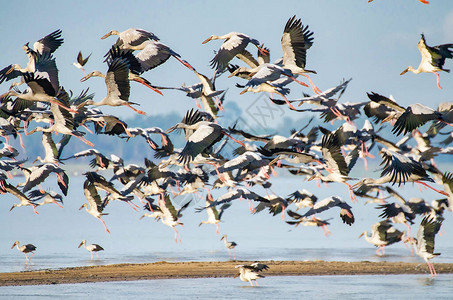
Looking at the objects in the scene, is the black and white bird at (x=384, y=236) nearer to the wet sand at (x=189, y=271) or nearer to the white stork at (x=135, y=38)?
the wet sand at (x=189, y=271)

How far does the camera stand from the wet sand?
756 inches

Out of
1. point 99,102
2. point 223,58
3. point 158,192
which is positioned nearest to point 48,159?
point 158,192

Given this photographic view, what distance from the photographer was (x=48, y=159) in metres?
20.5

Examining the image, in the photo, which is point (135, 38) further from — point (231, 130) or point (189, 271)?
point (189, 271)

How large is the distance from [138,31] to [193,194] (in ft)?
28.2

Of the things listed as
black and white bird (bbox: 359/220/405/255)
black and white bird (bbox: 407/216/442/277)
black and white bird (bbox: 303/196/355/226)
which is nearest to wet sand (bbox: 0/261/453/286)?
black and white bird (bbox: 359/220/405/255)

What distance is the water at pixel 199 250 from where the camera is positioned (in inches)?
700

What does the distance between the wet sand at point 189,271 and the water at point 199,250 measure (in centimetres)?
76

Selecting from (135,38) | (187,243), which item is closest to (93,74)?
(135,38)

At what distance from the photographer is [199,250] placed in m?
27.8

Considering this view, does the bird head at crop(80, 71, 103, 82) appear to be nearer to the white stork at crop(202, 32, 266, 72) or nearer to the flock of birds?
the flock of birds

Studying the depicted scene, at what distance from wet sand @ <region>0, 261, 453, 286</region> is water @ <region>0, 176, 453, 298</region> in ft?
2.50

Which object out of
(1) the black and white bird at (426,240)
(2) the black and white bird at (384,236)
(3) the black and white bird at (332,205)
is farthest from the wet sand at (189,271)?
(1) the black and white bird at (426,240)

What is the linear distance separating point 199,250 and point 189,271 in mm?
7087
